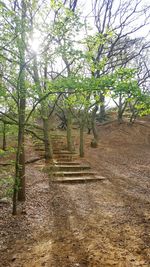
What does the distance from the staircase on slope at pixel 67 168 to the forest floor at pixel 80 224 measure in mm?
410

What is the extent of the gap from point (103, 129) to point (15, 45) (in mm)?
17291

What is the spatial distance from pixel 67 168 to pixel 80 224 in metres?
5.17

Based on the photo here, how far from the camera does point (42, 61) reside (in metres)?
6.12

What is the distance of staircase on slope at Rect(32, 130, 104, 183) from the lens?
31.5 ft

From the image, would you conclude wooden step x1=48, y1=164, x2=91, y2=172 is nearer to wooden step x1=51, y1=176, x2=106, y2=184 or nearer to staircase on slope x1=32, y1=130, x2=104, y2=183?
staircase on slope x1=32, y1=130, x2=104, y2=183

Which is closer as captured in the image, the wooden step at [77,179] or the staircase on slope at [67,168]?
the wooden step at [77,179]

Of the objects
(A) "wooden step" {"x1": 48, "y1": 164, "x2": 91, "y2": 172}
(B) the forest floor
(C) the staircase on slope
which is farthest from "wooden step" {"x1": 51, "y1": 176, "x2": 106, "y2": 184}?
(A) "wooden step" {"x1": 48, "y1": 164, "x2": 91, "y2": 172}

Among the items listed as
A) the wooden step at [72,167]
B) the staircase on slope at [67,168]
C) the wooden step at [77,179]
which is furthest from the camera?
the wooden step at [72,167]

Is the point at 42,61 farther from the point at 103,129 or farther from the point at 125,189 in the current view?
the point at 103,129

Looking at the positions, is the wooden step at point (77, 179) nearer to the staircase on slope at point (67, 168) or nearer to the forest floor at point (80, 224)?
the staircase on slope at point (67, 168)

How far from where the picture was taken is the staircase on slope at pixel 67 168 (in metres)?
9.60

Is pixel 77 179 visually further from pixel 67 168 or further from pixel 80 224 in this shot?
pixel 80 224

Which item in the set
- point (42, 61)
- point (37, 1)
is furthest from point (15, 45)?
point (37, 1)

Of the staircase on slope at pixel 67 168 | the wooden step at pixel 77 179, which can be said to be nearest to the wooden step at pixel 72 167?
the staircase on slope at pixel 67 168
